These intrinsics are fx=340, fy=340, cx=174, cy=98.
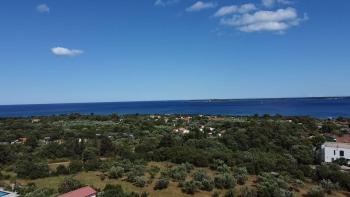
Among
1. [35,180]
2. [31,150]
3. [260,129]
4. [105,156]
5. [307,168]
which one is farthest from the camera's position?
[260,129]

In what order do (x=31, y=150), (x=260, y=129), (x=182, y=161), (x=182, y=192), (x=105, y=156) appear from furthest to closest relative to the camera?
(x=260, y=129)
(x=31, y=150)
(x=105, y=156)
(x=182, y=161)
(x=182, y=192)

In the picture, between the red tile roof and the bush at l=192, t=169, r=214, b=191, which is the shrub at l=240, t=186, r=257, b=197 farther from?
the red tile roof

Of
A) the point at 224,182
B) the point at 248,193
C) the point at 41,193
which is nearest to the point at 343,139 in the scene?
the point at 224,182

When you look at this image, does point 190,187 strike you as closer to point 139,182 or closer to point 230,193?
point 230,193

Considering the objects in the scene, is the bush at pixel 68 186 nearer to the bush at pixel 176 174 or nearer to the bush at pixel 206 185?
the bush at pixel 176 174

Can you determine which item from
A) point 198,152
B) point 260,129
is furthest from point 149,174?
Result: point 260,129

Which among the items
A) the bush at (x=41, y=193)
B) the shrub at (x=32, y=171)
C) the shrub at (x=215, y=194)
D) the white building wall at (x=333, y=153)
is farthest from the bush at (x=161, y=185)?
the white building wall at (x=333, y=153)

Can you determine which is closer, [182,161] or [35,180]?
[35,180]

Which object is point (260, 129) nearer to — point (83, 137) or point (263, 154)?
point (263, 154)
